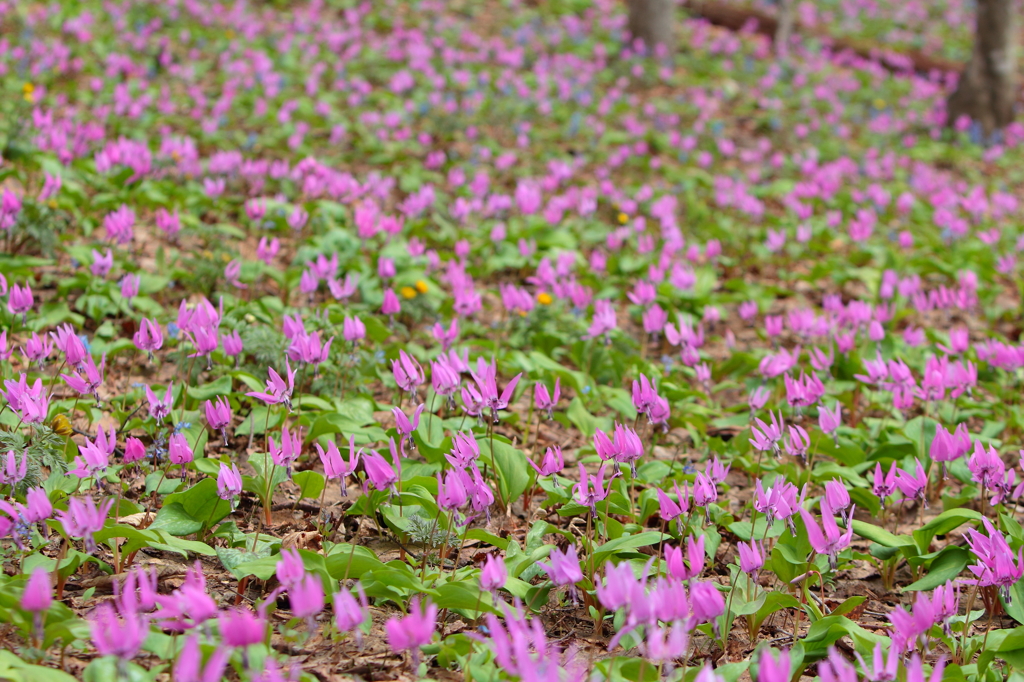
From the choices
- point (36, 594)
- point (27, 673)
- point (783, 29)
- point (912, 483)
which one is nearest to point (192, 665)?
point (36, 594)

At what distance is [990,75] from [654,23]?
395 centimetres

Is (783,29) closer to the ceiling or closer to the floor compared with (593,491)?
closer to the ceiling

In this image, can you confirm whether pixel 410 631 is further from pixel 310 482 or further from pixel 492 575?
pixel 310 482

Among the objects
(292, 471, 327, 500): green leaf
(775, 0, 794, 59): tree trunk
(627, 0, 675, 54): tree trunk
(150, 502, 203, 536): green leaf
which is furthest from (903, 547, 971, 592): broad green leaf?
(775, 0, 794, 59): tree trunk

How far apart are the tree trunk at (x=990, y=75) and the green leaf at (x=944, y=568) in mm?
8749

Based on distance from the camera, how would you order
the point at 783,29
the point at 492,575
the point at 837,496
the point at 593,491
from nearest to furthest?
the point at 492,575
the point at 837,496
the point at 593,491
the point at 783,29

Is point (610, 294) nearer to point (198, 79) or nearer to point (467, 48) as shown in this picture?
point (198, 79)

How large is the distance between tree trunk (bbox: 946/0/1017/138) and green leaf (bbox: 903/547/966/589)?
8749mm

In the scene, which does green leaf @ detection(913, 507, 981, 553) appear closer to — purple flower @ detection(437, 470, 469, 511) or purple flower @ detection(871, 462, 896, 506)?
purple flower @ detection(871, 462, 896, 506)

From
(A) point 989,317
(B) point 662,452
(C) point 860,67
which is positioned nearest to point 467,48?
(C) point 860,67

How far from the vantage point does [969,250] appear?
19.0ft

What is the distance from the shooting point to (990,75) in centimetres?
927

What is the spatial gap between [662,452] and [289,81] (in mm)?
5962

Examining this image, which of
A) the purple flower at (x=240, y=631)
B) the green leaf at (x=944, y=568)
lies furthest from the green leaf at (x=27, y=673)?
the green leaf at (x=944, y=568)
